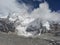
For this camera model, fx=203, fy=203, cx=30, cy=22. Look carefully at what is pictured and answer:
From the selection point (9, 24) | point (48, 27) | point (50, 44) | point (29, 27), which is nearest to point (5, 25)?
point (9, 24)

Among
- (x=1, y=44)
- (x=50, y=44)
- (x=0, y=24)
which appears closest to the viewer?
(x=1, y=44)

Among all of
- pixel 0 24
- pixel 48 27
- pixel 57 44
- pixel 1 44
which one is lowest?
→ pixel 48 27

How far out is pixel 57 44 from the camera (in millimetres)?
81000

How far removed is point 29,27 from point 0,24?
3231 centimetres

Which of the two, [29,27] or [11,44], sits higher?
[11,44]

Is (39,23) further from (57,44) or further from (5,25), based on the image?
(57,44)

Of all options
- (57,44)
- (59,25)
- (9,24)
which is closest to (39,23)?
(59,25)

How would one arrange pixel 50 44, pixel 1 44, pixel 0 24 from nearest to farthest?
pixel 1 44
pixel 50 44
pixel 0 24

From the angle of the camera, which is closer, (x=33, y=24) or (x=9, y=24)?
(x=9, y=24)

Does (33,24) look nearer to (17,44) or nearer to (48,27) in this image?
(48,27)

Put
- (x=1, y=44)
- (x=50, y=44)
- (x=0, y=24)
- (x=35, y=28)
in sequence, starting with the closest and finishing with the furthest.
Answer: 1. (x=1, y=44)
2. (x=50, y=44)
3. (x=0, y=24)
4. (x=35, y=28)

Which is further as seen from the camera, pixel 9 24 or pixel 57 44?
pixel 9 24

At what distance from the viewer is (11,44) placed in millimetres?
73688

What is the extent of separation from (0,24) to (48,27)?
4885 centimetres
